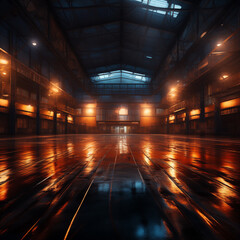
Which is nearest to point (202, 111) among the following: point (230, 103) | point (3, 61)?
point (230, 103)

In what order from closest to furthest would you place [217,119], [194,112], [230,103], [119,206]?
[119,206]
[230,103]
[217,119]
[194,112]

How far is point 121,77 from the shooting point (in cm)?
3525

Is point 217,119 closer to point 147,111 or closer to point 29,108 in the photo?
point 147,111

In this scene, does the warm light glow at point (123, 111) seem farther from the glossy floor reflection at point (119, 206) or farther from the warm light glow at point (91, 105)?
the glossy floor reflection at point (119, 206)

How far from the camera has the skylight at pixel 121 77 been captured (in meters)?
34.4

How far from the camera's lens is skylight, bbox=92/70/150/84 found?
113 ft

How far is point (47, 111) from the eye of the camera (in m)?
20.9

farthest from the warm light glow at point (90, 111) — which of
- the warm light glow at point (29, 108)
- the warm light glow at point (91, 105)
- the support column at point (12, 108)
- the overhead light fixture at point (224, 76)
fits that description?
the overhead light fixture at point (224, 76)

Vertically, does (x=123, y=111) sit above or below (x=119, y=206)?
above

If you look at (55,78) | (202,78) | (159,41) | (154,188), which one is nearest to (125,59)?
(159,41)

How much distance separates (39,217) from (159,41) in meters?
25.7

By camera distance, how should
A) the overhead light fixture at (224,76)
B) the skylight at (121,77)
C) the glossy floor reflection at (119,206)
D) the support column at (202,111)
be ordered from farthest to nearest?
1. the skylight at (121,77)
2. the support column at (202,111)
3. the overhead light fixture at (224,76)
4. the glossy floor reflection at (119,206)

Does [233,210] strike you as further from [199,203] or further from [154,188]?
[154,188]

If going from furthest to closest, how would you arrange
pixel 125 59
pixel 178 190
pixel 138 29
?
pixel 125 59
pixel 138 29
pixel 178 190
